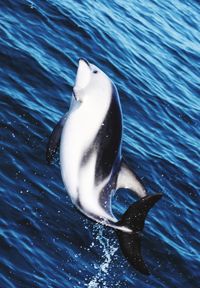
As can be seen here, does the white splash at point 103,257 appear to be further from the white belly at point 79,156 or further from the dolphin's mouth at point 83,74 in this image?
the dolphin's mouth at point 83,74

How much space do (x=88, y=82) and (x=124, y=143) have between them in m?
9.20

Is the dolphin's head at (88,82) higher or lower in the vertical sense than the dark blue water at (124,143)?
higher

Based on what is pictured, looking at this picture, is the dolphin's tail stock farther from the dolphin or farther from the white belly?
the white belly

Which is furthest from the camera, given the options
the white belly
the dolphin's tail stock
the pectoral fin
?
the pectoral fin

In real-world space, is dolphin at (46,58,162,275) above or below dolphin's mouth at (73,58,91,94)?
below

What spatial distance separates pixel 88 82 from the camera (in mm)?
8188

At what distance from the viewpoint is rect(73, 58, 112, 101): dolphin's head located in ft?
26.6

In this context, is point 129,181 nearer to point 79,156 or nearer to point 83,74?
point 79,156

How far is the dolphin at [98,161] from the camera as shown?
310 inches

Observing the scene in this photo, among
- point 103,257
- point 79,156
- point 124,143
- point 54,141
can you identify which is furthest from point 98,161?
point 124,143

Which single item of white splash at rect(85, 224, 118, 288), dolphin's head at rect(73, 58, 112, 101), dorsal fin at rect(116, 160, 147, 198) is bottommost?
white splash at rect(85, 224, 118, 288)

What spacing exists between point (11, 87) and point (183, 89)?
27.5ft

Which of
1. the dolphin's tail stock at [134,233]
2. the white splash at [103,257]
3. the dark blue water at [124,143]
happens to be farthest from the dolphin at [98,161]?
the white splash at [103,257]

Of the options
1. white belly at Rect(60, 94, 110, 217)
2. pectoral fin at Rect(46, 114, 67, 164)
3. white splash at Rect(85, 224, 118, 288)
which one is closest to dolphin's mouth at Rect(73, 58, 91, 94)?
white belly at Rect(60, 94, 110, 217)
